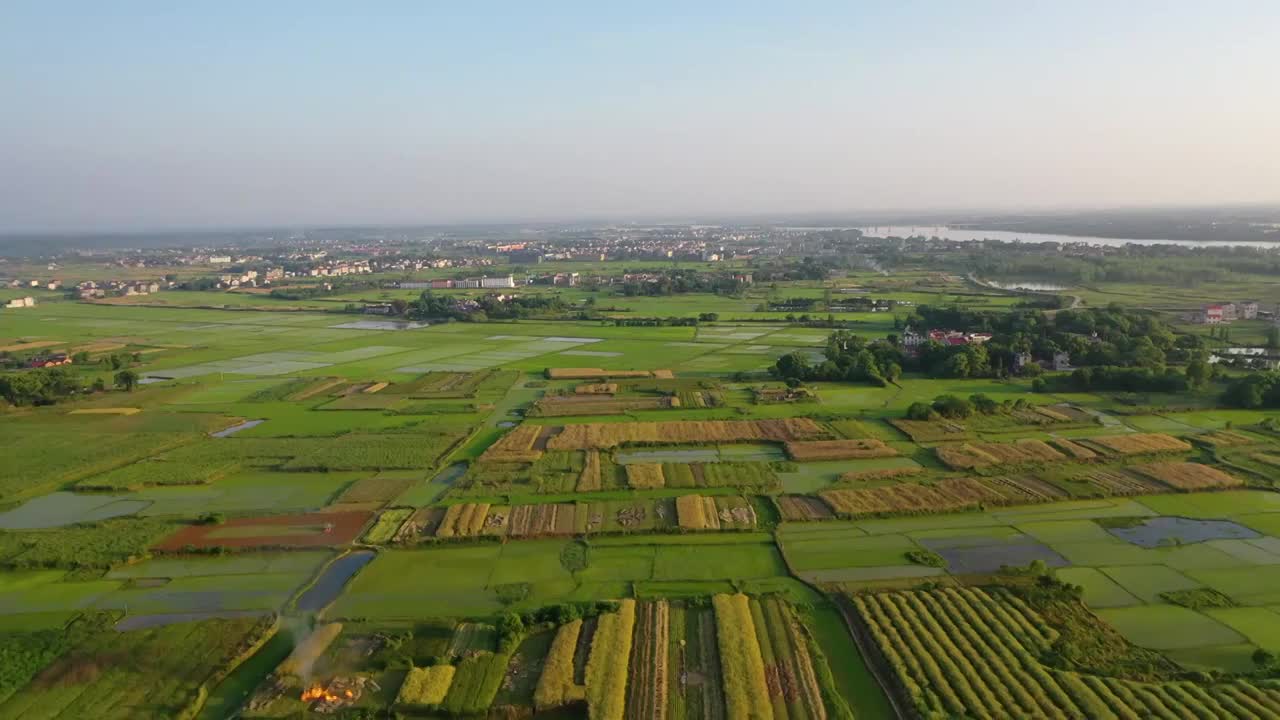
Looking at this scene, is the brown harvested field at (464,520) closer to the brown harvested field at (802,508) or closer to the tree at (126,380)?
the brown harvested field at (802,508)

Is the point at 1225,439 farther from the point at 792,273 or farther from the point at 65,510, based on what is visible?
the point at 792,273

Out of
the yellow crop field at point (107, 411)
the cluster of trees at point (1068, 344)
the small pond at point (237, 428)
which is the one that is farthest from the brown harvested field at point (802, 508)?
the yellow crop field at point (107, 411)

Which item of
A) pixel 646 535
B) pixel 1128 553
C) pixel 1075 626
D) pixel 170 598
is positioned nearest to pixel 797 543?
pixel 646 535

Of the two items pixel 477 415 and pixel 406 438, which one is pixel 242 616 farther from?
pixel 477 415

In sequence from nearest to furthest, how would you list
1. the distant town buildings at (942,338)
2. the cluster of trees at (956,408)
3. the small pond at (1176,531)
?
1. the small pond at (1176,531)
2. the cluster of trees at (956,408)
3. the distant town buildings at (942,338)

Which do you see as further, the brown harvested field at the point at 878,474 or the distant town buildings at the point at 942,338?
the distant town buildings at the point at 942,338

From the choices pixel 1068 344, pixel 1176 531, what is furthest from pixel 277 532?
pixel 1068 344
